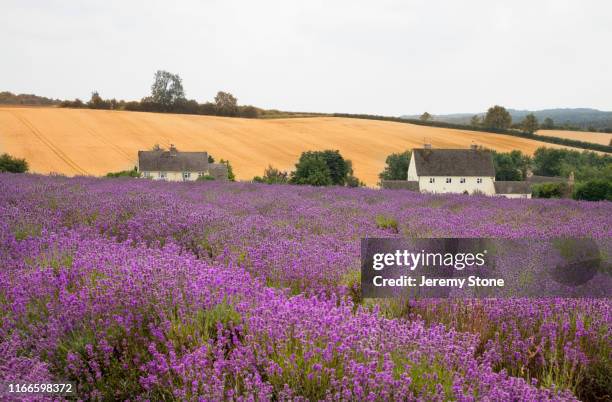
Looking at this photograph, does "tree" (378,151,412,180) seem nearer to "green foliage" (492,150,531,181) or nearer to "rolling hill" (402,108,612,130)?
"green foliage" (492,150,531,181)

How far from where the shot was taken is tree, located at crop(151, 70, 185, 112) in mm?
76375

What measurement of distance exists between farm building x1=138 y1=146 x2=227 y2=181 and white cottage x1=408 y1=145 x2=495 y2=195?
64.7 feet

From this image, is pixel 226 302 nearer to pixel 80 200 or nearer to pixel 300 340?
pixel 300 340

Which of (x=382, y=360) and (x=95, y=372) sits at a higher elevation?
(x=382, y=360)

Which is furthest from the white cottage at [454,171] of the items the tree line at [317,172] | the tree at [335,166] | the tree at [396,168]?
the tree at [335,166]

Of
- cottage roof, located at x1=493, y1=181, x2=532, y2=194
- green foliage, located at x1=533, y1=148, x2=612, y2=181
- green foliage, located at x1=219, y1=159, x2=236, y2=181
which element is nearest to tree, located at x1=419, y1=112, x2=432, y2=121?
green foliage, located at x1=533, y1=148, x2=612, y2=181

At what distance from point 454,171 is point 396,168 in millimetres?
5857

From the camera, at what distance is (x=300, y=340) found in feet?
8.10

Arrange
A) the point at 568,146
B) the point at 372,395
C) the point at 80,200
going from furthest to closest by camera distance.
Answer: the point at 568,146 < the point at 80,200 < the point at 372,395

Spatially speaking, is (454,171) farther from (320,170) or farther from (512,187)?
(320,170)

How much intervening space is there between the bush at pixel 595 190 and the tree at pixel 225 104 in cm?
5534

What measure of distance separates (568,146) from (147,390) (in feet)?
249

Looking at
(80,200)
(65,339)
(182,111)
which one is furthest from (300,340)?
(182,111)

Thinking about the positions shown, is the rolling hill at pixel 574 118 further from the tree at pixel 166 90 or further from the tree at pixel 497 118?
the tree at pixel 166 90
